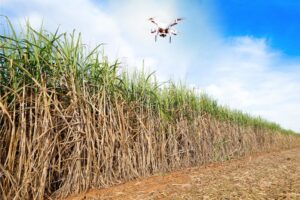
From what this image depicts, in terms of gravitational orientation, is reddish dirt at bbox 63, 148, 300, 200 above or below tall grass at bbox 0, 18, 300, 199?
below

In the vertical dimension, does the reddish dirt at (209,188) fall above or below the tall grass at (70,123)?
below

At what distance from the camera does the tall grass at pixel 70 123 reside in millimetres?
3281

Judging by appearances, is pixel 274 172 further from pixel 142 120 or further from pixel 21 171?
pixel 21 171

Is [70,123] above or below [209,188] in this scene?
above

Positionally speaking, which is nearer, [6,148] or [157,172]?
[6,148]

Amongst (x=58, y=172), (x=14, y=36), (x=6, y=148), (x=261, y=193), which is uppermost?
(x=14, y=36)

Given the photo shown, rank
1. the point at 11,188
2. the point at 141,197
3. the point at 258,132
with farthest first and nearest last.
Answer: the point at 258,132, the point at 141,197, the point at 11,188

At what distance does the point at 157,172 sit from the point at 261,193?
2.18 metres

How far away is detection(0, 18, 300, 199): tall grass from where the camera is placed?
3.28 meters

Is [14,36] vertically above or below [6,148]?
above

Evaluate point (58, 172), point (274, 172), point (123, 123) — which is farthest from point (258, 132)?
point (58, 172)

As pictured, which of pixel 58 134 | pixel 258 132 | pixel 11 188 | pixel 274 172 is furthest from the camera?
pixel 258 132

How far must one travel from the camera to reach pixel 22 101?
11.2 feet

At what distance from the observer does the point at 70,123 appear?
386 cm
